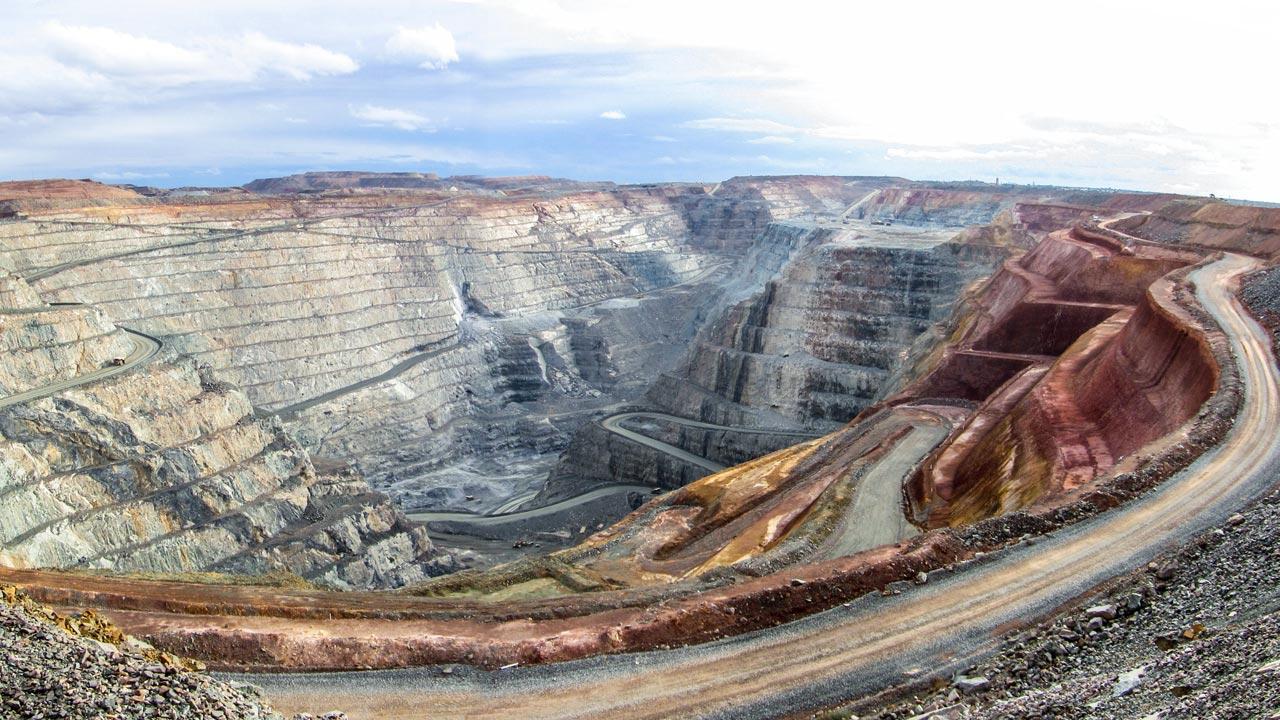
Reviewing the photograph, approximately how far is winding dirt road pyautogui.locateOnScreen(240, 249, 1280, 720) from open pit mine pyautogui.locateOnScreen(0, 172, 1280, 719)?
0.09m

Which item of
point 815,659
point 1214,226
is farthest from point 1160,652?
point 1214,226

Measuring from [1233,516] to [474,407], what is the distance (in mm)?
85530

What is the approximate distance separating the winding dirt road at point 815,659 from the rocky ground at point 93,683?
255cm

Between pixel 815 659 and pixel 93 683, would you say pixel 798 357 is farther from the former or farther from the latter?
pixel 93 683

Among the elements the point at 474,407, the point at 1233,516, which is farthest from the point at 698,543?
the point at 474,407

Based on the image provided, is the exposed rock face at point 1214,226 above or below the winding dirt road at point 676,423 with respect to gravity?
above

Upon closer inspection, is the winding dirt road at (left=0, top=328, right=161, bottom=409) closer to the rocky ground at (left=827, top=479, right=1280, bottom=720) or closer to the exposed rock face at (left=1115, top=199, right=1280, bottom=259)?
the rocky ground at (left=827, top=479, right=1280, bottom=720)

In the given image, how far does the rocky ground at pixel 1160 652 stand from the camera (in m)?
11.9

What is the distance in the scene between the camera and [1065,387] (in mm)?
38406

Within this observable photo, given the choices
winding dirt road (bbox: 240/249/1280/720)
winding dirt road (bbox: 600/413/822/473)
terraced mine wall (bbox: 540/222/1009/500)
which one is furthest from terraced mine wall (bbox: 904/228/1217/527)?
winding dirt road (bbox: 600/413/822/473)

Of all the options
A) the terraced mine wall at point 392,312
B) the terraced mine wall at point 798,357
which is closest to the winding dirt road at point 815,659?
the terraced mine wall at point 798,357

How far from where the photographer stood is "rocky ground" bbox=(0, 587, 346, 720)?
40.3 feet

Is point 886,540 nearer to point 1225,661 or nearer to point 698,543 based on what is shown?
point 698,543

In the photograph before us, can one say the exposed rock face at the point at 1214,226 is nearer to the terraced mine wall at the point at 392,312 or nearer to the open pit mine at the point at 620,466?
the open pit mine at the point at 620,466
